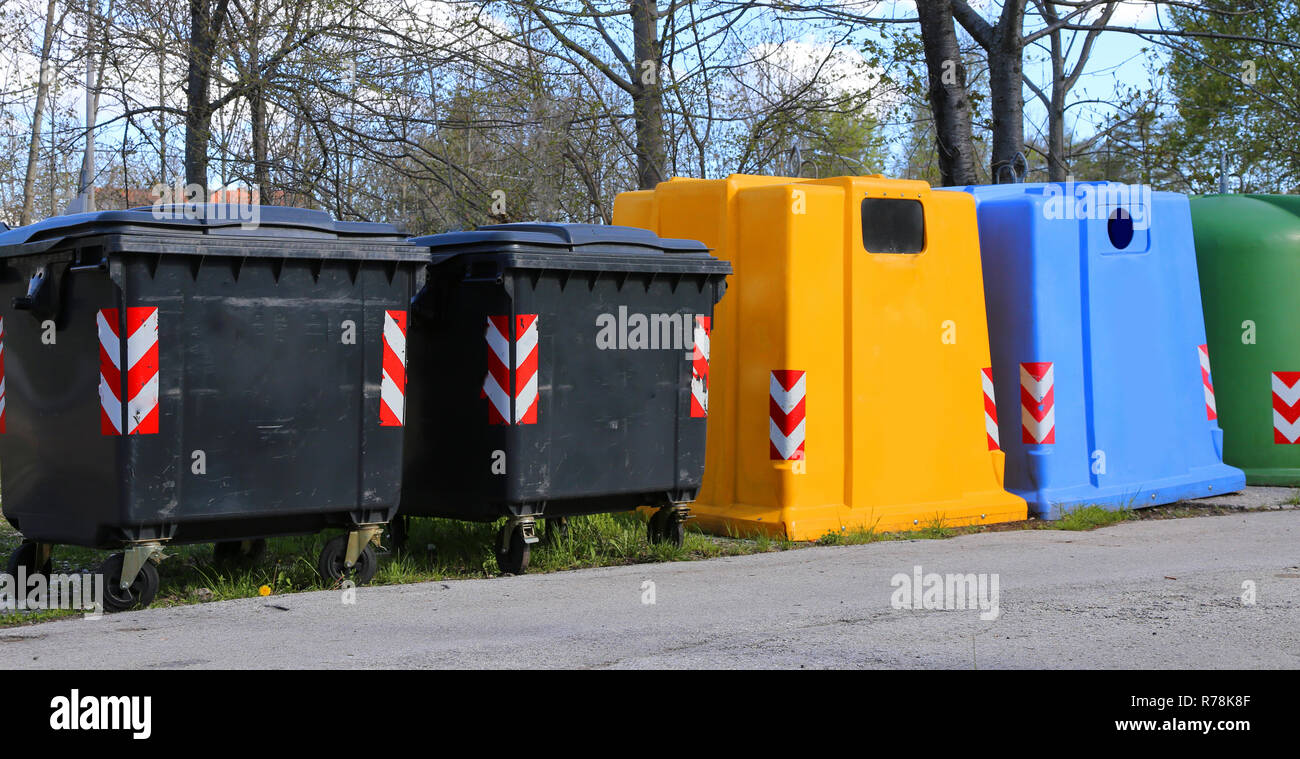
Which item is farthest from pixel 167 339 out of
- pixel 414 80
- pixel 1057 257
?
pixel 414 80

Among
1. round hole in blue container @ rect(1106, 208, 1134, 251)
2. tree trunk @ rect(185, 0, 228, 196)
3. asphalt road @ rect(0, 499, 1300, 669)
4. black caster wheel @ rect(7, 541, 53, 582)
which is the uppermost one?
tree trunk @ rect(185, 0, 228, 196)

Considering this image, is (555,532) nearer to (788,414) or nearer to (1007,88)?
(788,414)

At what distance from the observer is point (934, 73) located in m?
13.0

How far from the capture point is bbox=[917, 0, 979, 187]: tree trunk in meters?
12.9

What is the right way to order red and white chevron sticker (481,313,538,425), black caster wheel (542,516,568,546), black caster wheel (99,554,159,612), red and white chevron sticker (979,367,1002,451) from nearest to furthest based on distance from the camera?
1. black caster wheel (99,554,159,612)
2. red and white chevron sticker (481,313,538,425)
3. black caster wheel (542,516,568,546)
4. red and white chevron sticker (979,367,1002,451)

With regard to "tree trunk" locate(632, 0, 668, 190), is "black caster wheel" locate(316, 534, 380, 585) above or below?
below

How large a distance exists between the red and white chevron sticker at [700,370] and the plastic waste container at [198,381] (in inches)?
64.9

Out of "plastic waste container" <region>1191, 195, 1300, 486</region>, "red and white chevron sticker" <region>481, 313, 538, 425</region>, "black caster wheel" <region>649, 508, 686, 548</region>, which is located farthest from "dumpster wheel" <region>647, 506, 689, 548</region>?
"plastic waste container" <region>1191, 195, 1300, 486</region>

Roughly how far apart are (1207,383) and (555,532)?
5.29 m

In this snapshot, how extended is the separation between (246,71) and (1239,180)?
24623 mm

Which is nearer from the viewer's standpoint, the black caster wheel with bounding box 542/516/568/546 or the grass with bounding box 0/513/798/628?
the grass with bounding box 0/513/798/628

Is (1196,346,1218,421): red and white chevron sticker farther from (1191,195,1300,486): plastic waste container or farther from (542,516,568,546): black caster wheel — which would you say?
(542,516,568,546): black caster wheel

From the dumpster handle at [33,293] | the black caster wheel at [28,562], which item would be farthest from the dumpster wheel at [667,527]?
the dumpster handle at [33,293]

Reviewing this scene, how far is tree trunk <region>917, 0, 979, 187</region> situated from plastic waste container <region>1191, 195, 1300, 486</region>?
294 cm
